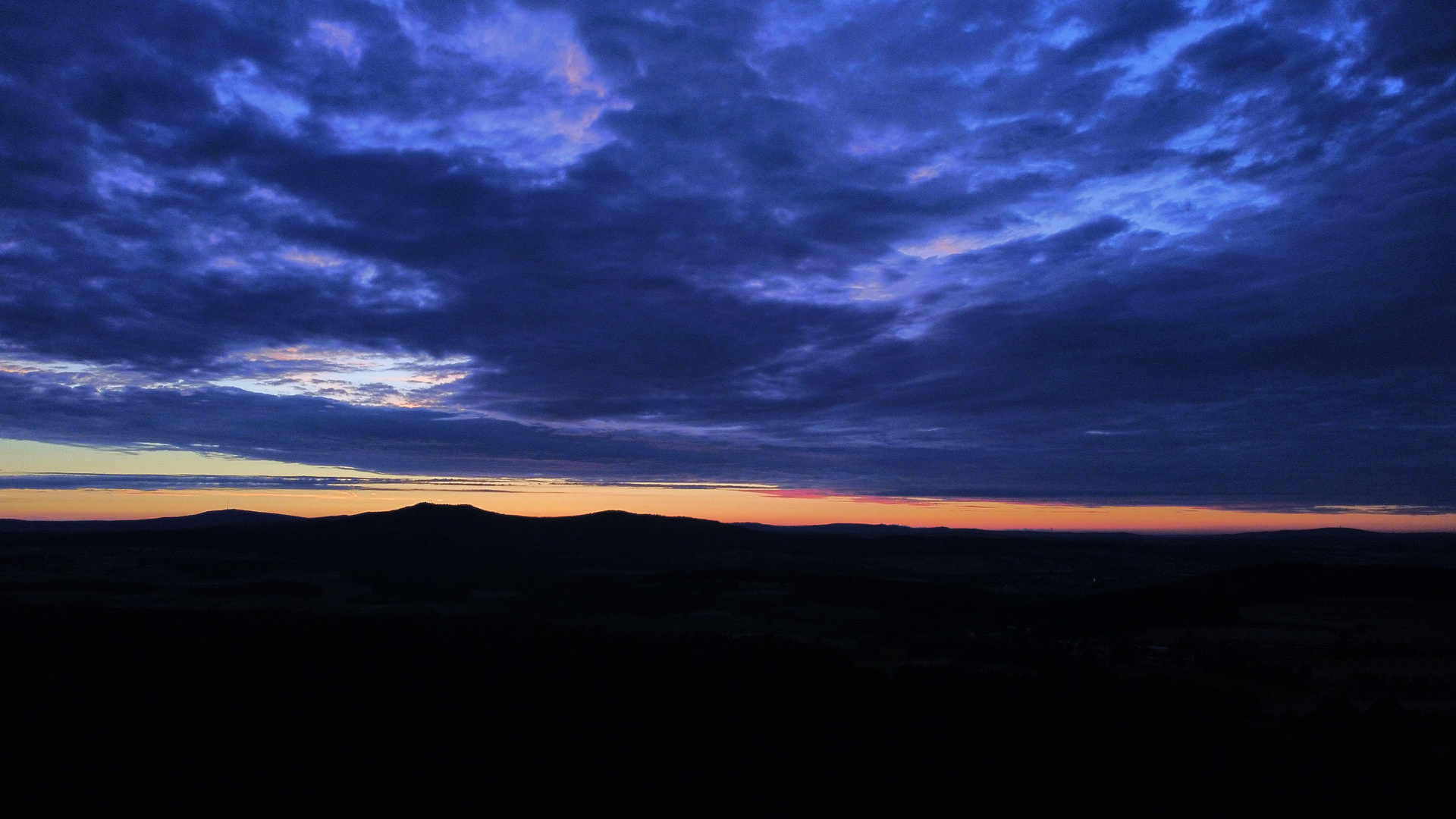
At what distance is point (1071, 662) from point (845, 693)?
1563 centimetres

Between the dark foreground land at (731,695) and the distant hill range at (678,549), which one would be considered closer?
the dark foreground land at (731,695)

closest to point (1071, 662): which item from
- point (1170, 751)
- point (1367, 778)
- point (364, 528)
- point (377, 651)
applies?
point (1170, 751)

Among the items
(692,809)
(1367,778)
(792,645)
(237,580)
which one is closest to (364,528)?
(237,580)

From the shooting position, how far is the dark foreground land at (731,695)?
28516 millimetres

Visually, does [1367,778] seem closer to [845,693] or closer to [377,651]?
[845,693]

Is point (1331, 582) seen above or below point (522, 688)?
above

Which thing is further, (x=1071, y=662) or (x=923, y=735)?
(x=1071, y=662)

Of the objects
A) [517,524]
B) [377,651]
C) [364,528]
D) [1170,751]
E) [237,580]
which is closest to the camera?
[1170,751]

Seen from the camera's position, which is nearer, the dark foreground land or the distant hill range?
the dark foreground land

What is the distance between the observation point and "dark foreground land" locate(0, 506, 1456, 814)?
28516 millimetres

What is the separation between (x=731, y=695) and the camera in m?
43.4

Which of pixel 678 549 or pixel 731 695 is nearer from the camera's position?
pixel 731 695

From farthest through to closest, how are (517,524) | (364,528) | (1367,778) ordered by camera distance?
1. (517,524)
2. (364,528)
3. (1367,778)

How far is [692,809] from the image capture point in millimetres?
28031
